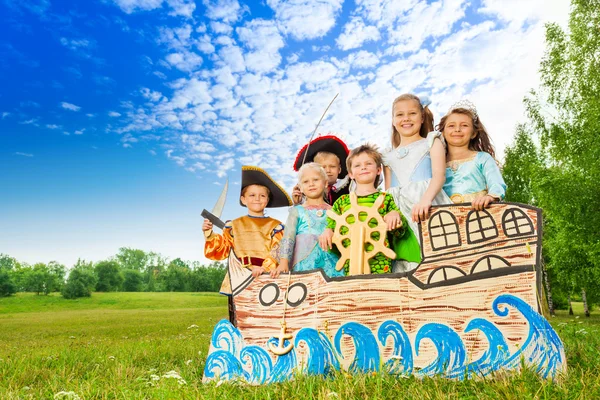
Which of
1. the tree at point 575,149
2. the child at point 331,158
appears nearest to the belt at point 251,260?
the child at point 331,158

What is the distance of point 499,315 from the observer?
10.3ft

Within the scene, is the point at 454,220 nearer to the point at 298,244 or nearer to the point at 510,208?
the point at 510,208

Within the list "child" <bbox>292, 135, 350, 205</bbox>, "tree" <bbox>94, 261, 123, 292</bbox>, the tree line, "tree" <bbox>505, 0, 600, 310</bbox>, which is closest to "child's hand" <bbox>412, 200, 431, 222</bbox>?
"child" <bbox>292, 135, 350, 205</bbox>

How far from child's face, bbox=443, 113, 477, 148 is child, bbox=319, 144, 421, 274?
66 cm

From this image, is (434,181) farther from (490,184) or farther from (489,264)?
(489,264)

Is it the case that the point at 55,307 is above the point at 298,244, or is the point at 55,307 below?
below

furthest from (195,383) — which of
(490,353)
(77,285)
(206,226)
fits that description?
(77,285)

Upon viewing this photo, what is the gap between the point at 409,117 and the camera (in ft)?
13.0

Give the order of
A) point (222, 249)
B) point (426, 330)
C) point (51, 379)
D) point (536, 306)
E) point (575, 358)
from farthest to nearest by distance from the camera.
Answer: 1. point (222, 249)
2. point (51, 379)
3. point (575, 358)
4. point (426, 330)
5. point (536, 306)

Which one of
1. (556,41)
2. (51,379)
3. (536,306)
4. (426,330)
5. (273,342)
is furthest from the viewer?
(556,41)

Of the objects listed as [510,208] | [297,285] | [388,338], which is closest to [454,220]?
[510,208]

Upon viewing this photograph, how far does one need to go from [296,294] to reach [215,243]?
1.45m

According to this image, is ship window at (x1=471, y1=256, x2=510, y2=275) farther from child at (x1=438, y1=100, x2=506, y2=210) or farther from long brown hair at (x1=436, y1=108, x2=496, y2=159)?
long brown hair at (x1=436, y1=108, x2=496, y2=159)

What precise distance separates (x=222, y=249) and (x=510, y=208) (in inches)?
116
